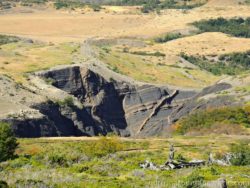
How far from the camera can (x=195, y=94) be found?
125 m

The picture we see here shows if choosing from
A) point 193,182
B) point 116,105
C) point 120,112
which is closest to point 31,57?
point 116,105

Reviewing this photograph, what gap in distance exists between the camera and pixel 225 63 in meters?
174

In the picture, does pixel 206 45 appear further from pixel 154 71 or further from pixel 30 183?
pixel 30 183

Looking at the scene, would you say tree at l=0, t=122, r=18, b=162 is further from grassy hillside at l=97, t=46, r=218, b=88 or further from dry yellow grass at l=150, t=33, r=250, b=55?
dry yellow grass at l=150, t=33, r=250, b=55

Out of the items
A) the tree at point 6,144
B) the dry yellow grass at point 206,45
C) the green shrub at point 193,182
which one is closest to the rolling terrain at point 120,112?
the tree at point 6,144

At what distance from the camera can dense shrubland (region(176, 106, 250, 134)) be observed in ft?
305

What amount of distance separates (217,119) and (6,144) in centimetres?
4418

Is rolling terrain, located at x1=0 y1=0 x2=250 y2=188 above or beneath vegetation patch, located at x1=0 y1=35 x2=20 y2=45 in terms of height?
above

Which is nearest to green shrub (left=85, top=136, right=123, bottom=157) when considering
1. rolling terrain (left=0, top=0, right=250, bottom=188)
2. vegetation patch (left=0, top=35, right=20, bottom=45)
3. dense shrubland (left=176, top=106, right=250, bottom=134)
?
rolling terrain (left=0, top=0, right=250, bottom=188)

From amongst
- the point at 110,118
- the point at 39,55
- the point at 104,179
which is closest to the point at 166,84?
the point at 110,118

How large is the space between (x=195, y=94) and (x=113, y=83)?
52.5 ft

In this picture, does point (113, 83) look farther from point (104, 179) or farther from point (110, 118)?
point (104, 179)

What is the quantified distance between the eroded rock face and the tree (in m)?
44.4

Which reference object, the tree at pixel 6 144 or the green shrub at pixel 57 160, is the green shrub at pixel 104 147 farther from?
the green shrub at pixel 57 160
